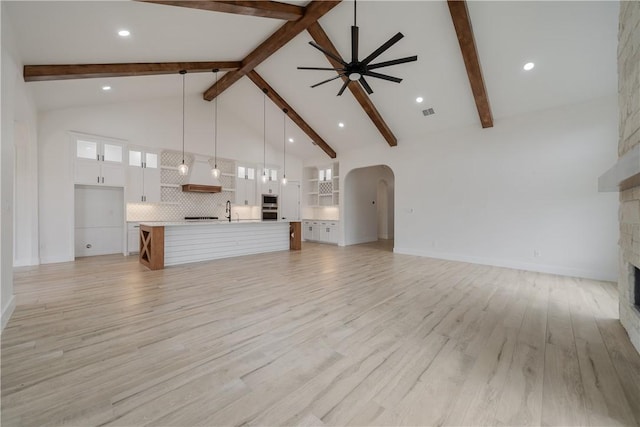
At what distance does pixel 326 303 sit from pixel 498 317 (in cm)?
194

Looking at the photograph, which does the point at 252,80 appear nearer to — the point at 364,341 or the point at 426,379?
the point at 364,341

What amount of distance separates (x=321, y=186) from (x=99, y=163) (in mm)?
6286

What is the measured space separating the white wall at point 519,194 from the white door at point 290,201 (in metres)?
4.01

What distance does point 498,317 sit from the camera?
2842 millimetres

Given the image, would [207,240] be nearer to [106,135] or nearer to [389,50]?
[106,135]

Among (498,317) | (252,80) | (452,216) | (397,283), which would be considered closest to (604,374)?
(498,317)

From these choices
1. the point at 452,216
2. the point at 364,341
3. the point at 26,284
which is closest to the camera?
the point at 364,341

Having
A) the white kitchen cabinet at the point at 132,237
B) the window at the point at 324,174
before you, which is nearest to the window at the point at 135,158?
the white kitchen cabinet at the point at 132,237

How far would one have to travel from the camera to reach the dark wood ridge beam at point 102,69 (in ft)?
12.7

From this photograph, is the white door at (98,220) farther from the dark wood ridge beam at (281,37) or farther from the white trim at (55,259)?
the dark wood ridge beam at (281,37)

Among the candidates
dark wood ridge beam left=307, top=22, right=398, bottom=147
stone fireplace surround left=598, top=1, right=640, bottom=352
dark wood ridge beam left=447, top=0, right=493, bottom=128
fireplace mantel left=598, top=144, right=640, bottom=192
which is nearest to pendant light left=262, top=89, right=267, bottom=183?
dark wood ridge beam left=307, top=22, right=398, bottom=147

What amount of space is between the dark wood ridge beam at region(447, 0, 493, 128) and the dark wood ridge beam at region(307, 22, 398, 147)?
5.70ft

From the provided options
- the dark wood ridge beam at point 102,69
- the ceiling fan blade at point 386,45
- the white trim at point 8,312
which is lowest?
the white trim at point 8,312

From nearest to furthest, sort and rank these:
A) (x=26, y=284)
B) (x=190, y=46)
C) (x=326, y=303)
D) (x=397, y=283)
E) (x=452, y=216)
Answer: (x=326, y=303), (x=26, y=284), (x=397, y=283), (x=190, y=46), (x=452, y=216)
